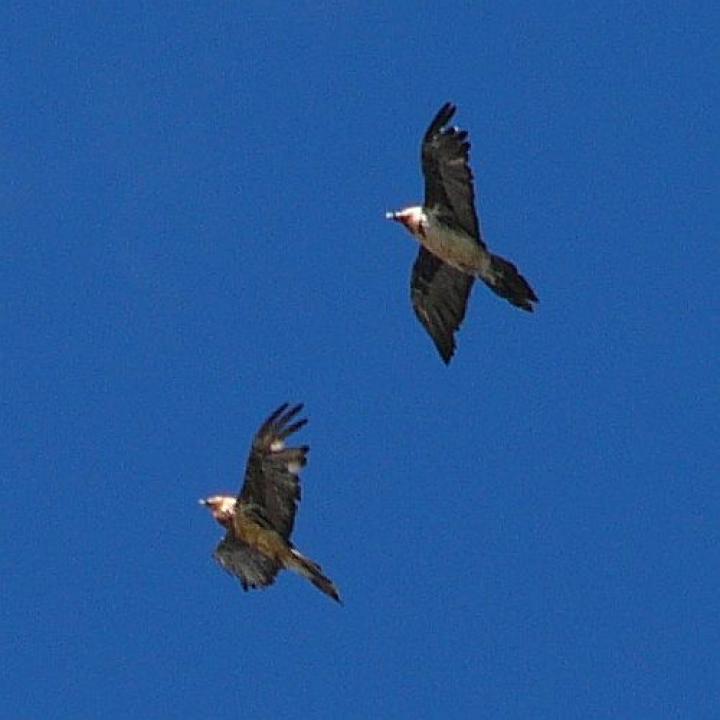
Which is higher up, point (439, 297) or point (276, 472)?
point (439, 297)

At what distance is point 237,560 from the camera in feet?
147

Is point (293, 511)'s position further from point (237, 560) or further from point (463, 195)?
point (463, 195)

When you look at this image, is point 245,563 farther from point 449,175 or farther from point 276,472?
point 449,175

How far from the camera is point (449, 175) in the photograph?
143 feet

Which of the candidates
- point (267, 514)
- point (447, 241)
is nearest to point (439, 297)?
point (447, 241)

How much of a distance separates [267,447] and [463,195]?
14.7 ft

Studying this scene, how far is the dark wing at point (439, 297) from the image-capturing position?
150 feet

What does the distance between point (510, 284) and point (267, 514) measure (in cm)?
472

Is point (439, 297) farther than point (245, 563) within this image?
Yes

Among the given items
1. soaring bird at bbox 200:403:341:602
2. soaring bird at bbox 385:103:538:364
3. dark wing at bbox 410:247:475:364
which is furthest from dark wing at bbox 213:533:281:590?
soaring bird at bbox 385:103:538:364

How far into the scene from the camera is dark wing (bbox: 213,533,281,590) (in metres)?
44.5

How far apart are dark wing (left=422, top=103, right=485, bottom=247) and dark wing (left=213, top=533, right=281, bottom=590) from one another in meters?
5.46

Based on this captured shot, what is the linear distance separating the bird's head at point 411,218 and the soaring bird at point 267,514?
3.18 meters

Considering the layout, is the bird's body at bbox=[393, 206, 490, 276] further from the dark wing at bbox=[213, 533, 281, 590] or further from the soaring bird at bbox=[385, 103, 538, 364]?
the dark wing at bbox=[213, 533, 281, 590]
